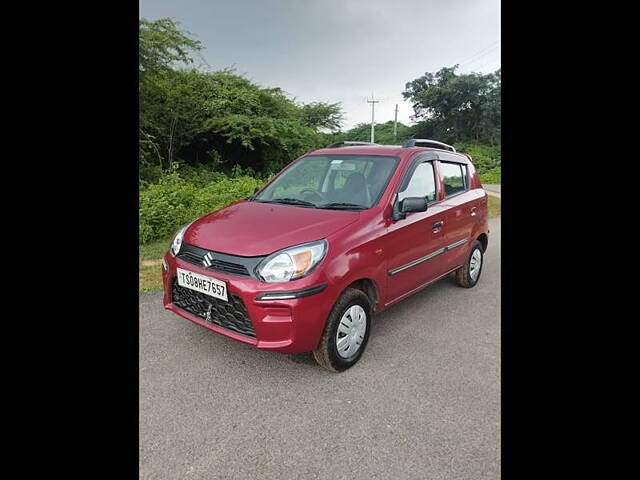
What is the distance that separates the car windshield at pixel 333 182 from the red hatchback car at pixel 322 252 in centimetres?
1

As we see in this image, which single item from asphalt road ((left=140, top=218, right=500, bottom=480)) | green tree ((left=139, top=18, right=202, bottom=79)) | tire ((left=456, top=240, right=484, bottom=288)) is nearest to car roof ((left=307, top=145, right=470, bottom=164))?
tire ((left=456, top=240, right=484, bottom=288))

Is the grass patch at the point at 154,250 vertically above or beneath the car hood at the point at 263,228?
beneath

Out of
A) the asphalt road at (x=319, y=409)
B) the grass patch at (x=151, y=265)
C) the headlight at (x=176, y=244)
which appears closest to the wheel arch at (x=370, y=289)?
the asphalt road at (x=319, y=409)

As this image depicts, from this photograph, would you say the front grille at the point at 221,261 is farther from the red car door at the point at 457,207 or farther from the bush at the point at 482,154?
the bush at the point at 482,154

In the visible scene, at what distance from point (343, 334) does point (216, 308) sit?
92 cm

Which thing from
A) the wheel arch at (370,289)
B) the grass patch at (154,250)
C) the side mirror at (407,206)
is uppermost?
the side mirror at (407,206)

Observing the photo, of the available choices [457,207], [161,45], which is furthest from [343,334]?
[161,45]

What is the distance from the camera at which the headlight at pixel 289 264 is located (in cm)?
262

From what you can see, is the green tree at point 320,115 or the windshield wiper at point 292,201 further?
the green tree at point 320,115

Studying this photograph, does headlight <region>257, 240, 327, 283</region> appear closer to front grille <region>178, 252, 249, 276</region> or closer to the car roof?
front grille <region>178, 252, 249, 276</region>

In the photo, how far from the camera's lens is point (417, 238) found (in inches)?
142

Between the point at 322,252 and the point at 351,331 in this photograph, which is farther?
the point at 351,331

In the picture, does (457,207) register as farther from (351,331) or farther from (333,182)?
(351,331)
